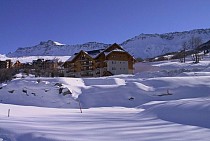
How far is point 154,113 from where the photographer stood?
39.8 ft

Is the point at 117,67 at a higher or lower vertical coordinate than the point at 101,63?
lower

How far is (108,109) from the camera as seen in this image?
20.2 meters

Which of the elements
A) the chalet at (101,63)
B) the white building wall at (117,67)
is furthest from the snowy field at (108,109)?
the chalet at (101,63)

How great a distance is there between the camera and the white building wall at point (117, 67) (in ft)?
184

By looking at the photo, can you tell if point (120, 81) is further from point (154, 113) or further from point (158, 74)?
point (154, 113)

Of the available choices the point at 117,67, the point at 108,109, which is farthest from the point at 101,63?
the point at 108,109

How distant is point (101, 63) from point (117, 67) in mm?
3428

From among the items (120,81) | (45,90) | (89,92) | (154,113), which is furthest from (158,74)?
(154,113)

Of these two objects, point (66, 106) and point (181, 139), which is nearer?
point (181, 139)

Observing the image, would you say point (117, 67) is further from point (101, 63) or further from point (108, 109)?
point (108, 109)

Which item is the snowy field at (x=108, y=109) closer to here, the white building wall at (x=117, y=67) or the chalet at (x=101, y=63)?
the white building wall at (x=117, y=67)

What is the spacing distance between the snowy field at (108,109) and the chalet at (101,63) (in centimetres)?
1880

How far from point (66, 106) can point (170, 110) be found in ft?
51.5

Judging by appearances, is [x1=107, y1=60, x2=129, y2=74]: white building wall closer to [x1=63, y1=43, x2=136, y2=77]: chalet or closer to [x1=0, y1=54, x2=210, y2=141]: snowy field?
[x1=63, y1=43, x2=136, y2=77]: chalet
